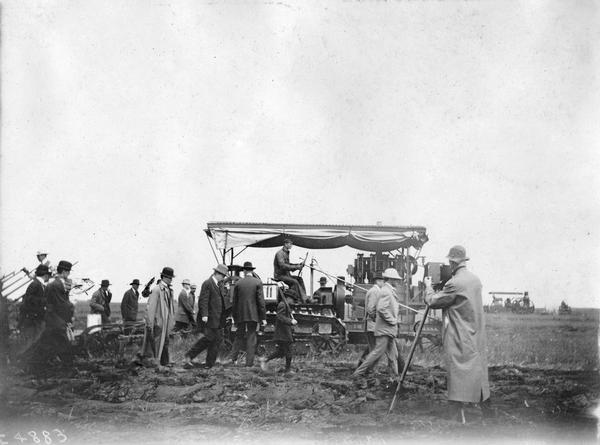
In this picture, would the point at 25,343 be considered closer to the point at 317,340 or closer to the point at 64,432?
the point at 64,432

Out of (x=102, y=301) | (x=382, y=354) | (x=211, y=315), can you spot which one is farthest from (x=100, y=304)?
(x=382, y=354)

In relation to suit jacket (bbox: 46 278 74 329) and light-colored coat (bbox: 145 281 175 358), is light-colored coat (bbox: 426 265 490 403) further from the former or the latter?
suit jacket (bbox: 46 278 74 329)

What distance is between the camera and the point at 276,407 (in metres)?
6.57

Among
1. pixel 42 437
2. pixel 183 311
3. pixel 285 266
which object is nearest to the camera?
pixel 42 437

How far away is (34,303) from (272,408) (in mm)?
5274

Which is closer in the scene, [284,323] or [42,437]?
[42,437]

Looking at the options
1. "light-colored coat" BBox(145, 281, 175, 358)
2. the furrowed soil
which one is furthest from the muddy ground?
"light-colored coat" BBox(145, 281, 175, 358)

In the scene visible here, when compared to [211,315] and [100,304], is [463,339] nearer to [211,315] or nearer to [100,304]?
[211,315]

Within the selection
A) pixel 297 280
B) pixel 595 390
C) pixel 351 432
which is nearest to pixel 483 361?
pixel 351 432

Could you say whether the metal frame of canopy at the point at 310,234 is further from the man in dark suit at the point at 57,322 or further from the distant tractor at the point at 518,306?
the distant tractor at the point at 518,306

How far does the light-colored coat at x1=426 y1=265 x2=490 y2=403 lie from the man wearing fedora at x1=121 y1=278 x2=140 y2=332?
9826 mm

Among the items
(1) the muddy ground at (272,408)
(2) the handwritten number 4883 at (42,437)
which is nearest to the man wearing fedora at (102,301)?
(1) the muddy ground at (272,408)

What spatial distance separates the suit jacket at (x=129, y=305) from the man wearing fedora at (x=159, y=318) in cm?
448

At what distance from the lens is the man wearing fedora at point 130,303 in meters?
13.9
